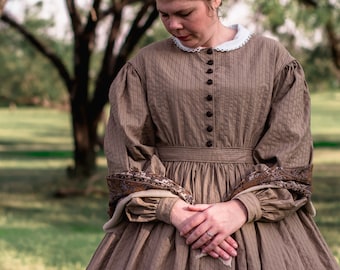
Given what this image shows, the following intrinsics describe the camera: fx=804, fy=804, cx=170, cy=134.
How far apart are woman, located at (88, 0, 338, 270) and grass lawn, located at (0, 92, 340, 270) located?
13.8ft

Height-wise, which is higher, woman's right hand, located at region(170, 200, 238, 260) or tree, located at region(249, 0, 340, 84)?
woman's right hand, located at region(170, 200, 238, 260)

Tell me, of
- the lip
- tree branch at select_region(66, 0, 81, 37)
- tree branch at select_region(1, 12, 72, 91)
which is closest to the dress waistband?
the lip

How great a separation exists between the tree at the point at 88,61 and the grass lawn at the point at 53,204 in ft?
2.40

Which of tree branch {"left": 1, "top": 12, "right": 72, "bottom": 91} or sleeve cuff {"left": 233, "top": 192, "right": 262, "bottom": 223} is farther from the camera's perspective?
tree branch {"left": 1, "top": 12, "right": 72, "bottom": 91}

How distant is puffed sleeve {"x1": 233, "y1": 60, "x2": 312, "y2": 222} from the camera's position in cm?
255

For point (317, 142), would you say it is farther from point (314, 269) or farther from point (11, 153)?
point (314, 269)

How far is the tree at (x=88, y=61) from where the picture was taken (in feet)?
40.5

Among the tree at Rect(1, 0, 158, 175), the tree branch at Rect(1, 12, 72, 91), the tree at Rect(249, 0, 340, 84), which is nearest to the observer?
the tree at Rect(249, 0, 340, 84)

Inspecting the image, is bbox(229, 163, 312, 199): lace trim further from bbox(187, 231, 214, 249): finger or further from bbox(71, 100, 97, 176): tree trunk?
bbox(71, 100, 97, 176): tree trunk

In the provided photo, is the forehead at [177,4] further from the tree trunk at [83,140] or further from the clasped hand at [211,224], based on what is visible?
the tree trunk at [83,140]

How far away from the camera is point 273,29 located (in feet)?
49.9

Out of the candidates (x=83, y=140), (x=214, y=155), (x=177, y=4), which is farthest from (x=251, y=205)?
(x=83, y=140)

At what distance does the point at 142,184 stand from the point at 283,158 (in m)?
0.46

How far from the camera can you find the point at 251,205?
251 cm
